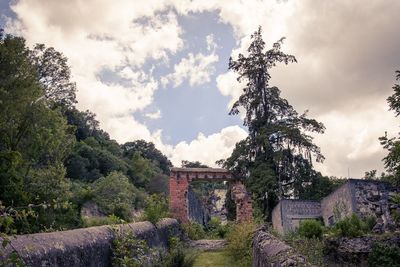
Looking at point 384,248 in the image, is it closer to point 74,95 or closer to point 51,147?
point 51,147

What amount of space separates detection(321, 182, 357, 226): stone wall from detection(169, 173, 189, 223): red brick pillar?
724cm

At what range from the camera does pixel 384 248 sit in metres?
12.4

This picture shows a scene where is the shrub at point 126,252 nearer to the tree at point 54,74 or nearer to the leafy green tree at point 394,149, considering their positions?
the leafy green tree at point 394,149

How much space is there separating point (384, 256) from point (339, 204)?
802cm

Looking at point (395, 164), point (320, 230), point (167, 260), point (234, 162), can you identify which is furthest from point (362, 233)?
point (234, 162)

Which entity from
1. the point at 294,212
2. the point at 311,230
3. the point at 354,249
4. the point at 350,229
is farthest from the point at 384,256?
the point at 294,212

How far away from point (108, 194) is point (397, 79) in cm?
2815

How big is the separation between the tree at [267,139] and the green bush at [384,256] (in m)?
10.2

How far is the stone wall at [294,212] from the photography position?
2219 cm

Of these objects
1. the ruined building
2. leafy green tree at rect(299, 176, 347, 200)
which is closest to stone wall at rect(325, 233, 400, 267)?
the ruined building

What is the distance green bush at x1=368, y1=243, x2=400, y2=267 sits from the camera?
472 inches

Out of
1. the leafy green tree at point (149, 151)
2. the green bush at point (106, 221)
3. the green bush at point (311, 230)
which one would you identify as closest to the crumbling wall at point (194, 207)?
the green bush at point (311, 230)

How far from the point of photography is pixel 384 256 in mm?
12211

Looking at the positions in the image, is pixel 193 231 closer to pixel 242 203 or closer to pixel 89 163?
pixel 242 203
